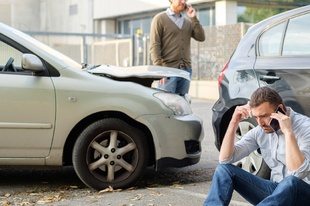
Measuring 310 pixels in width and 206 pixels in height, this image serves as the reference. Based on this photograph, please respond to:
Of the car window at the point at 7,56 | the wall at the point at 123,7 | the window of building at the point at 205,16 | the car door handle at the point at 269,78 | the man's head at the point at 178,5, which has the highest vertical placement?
the wall at the point at 123,7

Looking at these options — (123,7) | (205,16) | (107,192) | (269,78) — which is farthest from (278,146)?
(123,7)

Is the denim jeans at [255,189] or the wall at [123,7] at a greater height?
the wall at [123,7]

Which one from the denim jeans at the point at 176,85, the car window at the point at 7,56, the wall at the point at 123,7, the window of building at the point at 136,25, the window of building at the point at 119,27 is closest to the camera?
the car window at the point at 7,56

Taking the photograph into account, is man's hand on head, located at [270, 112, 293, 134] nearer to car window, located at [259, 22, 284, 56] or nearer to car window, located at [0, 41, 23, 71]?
car window, located at [259, 22, 284, 56]

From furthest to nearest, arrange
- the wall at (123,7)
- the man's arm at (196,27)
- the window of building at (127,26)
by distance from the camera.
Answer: the window of building at (127,26) < the wall at (123,7) < the man's arm at (196,27)

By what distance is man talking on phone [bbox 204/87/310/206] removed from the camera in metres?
2.88

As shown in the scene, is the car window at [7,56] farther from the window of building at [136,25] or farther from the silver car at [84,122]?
the window of building at [136,25]

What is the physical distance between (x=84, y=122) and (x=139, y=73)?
28.3 inches

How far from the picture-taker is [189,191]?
4395 mm


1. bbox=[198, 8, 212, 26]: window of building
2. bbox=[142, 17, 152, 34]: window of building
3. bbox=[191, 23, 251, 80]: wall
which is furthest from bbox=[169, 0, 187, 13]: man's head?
bbox=[142, 17, 152, 34]: window of building

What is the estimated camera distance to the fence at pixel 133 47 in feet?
48.3

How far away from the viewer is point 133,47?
52.4 ft

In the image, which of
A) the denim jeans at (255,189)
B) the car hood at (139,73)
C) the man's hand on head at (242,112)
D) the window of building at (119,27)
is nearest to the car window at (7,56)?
the car hood at (139,73)

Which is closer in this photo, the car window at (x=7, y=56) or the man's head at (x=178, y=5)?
the car window at (x=7, y=56)
